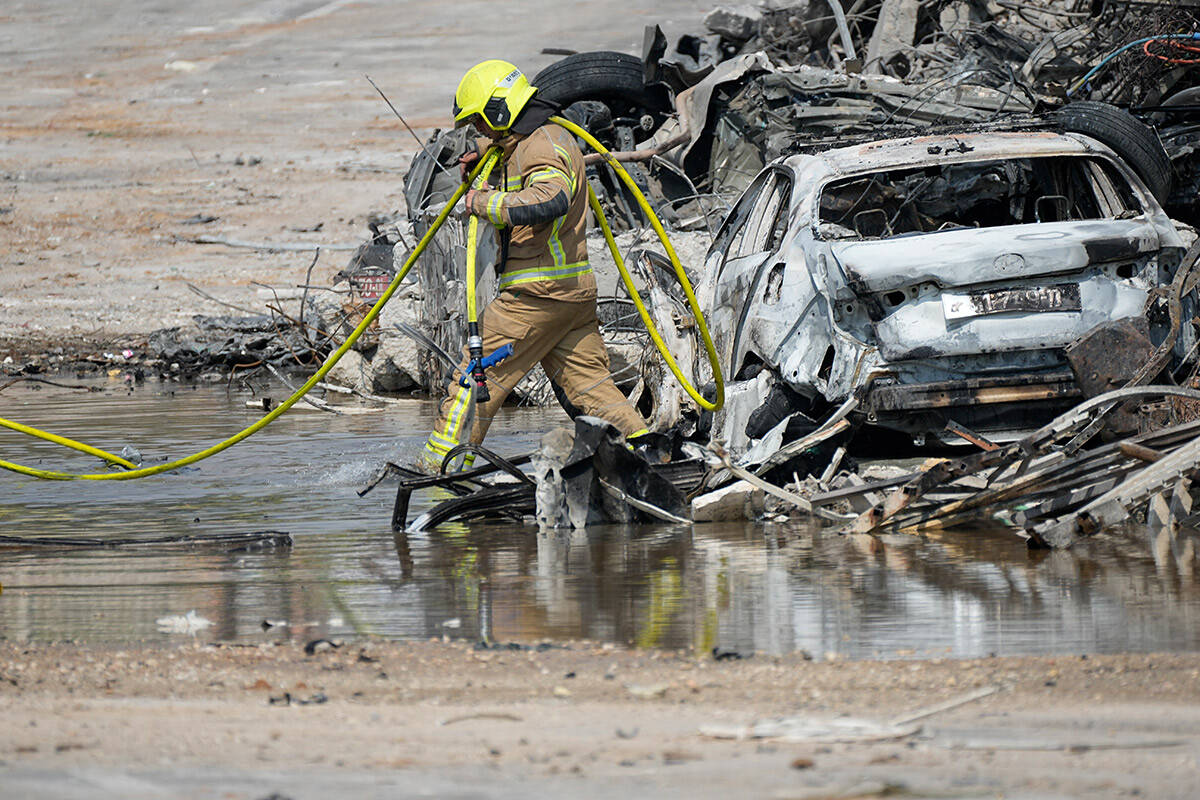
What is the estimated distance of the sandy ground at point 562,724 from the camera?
3.53m

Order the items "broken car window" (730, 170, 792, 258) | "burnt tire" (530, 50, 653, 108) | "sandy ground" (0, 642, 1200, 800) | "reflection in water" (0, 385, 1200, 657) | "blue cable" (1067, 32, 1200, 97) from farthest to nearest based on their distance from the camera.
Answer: "burnt tire" (530, 50, 653, 108) < "blue cable" (1067, 32, 1200, 97) < "broken car window" (730, 170, 792, 258) < "reflection in water" (0, 385, 1200, 657) < "sandy ground" (0, 642, 1200, 800)

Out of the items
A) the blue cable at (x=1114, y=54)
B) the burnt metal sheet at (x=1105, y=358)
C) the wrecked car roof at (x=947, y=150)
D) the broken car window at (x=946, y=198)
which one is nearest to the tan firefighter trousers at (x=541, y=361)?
the wrecked car roof at (x=947, y=150)

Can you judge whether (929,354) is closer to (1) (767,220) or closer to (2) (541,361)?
(1) (767,220)

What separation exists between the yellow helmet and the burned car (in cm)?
147

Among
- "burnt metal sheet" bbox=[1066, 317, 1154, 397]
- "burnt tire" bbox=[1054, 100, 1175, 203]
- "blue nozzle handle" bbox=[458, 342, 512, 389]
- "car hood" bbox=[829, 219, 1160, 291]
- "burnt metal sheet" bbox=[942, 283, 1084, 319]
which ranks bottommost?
"burnt metal sheet" bbox=[1066, 317, 1154, 397]

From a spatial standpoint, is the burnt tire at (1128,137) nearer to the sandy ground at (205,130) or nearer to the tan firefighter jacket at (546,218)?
the tan firefighter jacket at (546,218)

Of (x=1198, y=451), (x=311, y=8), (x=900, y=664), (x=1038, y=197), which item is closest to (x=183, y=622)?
(x=900, y=664)

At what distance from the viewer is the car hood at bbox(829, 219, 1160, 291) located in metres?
6.89

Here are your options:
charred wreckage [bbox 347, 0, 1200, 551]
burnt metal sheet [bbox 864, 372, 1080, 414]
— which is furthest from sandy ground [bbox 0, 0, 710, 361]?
burnt metal sheet [bbox 864, 372, 1080, 414]

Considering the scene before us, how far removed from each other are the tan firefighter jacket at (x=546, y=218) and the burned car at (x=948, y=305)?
0.97m

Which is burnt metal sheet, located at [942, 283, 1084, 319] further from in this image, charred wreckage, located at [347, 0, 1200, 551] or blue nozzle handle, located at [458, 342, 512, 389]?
blue nozzle handle, located at [458, 342, 512, 389]

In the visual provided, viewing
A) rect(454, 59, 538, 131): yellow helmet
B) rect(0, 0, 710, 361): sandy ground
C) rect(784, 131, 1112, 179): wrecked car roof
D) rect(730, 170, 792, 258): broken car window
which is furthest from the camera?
rect(0, 0, 710, 361): sandy ground

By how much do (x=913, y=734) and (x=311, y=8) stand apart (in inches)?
1631

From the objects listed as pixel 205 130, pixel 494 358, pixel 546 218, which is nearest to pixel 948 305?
pixel 546 218
